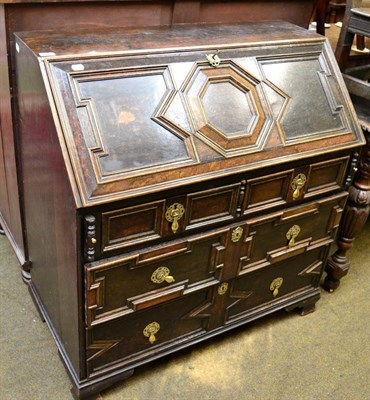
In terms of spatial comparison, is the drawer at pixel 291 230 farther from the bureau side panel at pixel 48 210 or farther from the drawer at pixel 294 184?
the bureau side panel at pixel 48 210

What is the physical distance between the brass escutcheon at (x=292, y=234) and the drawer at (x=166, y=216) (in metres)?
0.29

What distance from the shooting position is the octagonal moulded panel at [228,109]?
1.35 m

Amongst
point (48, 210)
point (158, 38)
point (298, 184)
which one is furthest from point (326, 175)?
point (48, 210)

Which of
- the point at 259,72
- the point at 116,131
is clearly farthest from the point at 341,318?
the point at 116,131

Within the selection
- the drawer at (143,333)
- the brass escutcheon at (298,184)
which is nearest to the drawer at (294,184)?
the brass escutcheon at (298,184)

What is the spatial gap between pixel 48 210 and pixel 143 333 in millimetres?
485

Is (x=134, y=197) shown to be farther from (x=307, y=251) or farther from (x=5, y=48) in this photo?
(x=307, y=251)

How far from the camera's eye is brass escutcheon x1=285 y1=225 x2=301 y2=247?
1.65 m

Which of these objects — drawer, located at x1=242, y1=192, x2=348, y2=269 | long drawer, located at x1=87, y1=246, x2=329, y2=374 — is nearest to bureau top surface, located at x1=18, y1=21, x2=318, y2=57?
drawer, located at x1=242, y1=192, x2=348, y2=269

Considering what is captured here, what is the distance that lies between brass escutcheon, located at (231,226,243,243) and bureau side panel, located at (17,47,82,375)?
487 mm

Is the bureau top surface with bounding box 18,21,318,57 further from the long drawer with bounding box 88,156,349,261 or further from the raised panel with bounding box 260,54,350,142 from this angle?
the long drawer with bounding box 88,156,349,261

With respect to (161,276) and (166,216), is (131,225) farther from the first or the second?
(161,276)

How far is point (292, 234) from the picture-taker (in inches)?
65.4

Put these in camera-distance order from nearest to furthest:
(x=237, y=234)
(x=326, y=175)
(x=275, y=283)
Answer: (x=237, y=234)
(x=326, y=175)
(x=275, y=283)
